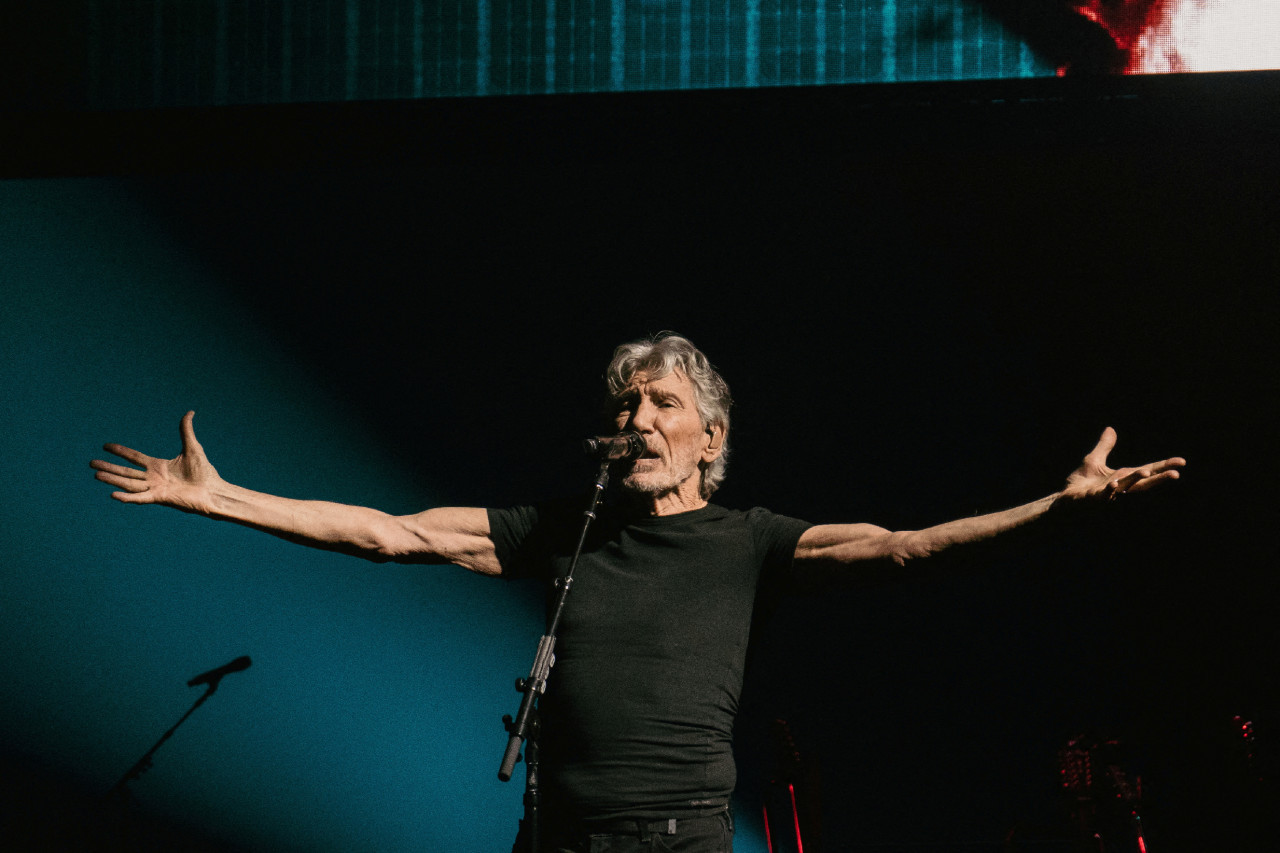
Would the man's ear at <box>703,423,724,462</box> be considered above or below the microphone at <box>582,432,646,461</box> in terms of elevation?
above

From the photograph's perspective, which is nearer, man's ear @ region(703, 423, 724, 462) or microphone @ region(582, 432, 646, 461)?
microphone @ region(582, 432, 646, 461)

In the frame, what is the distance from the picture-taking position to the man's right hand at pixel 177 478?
213 cm

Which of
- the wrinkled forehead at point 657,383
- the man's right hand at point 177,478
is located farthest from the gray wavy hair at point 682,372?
the man's right hand at point 177,478

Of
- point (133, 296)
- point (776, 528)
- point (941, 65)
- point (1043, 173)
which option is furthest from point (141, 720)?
point (1043, 173)

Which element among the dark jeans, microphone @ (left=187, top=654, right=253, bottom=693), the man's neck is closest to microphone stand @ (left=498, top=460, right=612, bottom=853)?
the dark jeans

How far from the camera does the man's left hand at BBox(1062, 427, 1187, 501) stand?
1.65 m

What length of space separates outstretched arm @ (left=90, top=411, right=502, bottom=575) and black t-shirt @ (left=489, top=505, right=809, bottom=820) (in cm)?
20

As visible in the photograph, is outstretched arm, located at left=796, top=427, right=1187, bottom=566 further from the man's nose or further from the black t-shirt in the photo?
the man's nose

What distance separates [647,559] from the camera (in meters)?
2.14

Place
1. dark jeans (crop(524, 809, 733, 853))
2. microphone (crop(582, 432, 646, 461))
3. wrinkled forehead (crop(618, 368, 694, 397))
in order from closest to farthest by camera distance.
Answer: dark jeans (crop(524, 809, 733, 853)), microphone (crop(582, 432, 646, 461)), wrinkled forehead (crop(618, 368, 694, 397))

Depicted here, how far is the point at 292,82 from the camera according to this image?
3.13 meters

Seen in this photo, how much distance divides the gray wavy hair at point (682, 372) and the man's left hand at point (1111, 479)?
93cm

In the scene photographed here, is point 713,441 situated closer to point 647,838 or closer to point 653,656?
point 653,656

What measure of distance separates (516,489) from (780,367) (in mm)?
1086
